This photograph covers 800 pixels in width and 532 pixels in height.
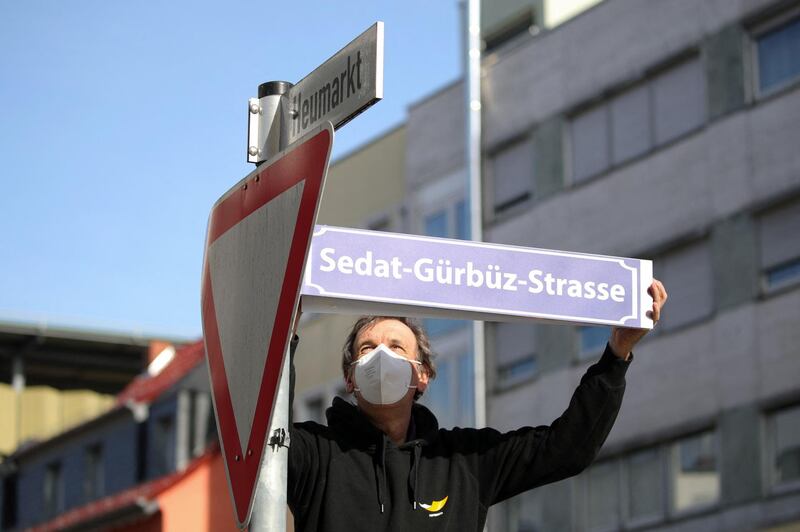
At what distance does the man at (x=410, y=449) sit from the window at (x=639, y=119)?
24512 mm

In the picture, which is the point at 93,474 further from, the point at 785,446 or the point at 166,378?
the point at 785,446

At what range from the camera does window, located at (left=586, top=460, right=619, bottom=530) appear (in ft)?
100

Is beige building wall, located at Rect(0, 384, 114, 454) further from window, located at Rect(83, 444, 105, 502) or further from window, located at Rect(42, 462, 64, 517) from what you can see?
window, located at Rect(83, 444, 105, 502)

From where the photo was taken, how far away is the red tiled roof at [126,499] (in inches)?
1624

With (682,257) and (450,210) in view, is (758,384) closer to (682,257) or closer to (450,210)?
(682,257)

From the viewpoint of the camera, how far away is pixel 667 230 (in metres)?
29.8

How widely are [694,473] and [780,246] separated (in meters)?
3.66

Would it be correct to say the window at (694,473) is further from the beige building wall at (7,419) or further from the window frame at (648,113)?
the beige building wall at (7,419)

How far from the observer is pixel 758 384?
2738 cm

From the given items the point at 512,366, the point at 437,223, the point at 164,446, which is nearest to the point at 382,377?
the point at 512,366

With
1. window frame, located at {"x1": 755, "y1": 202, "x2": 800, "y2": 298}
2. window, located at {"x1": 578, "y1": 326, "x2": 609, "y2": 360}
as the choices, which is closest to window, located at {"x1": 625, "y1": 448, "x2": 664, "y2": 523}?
window, located at {"x1": 578, "y1": 326, "x2": 609, "y2": 360}

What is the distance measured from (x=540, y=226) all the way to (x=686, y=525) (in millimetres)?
7027

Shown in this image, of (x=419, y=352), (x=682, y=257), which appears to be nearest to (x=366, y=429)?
(x=419, y=352)

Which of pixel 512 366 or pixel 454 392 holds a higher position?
pixel 512 366
